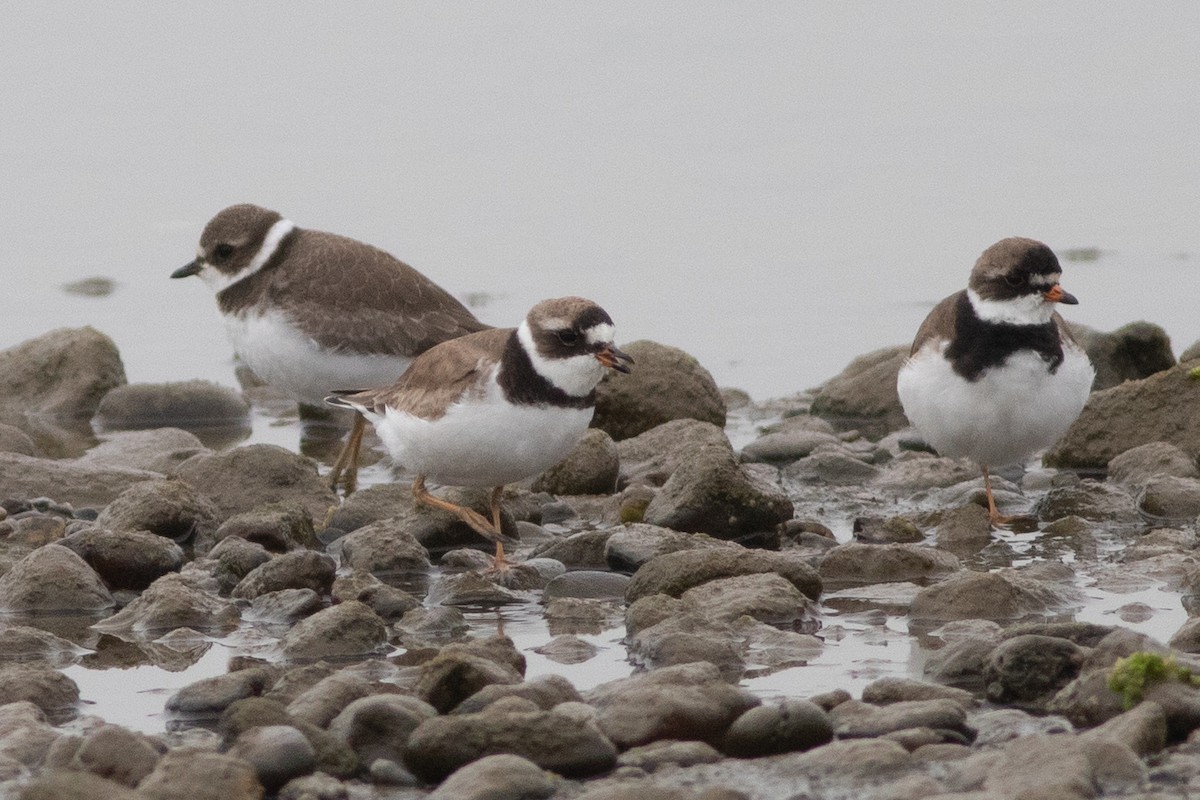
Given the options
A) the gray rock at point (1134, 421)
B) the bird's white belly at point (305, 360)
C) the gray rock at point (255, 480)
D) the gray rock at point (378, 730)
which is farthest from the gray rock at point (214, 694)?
the gray rock at point (1134, 421)

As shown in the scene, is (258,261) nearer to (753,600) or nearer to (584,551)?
(584,551)

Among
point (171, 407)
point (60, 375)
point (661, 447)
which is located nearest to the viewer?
point (661, 447)

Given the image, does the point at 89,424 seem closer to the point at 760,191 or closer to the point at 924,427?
the point at 924,427

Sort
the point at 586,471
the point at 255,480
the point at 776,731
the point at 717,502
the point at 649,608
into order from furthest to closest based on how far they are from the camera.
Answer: the point at 586,471 → the point at 255,480 → the point at 717,502 → the point at 649,608 → the point at 776,731

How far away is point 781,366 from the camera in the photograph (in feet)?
49.1

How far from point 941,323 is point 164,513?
418cm

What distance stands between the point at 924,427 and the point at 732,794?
16.0ft

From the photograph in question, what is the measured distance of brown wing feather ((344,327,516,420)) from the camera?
8.48 metres

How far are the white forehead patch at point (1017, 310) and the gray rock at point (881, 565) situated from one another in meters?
1.53

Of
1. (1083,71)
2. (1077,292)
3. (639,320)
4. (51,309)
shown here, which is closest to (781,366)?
(639,320)

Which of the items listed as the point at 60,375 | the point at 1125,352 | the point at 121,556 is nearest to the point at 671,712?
the point at 121,556

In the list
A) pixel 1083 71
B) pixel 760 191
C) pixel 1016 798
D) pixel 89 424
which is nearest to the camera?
pixel 1016 798

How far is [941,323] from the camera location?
9422mm

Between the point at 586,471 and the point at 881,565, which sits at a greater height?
the point at 586,471
